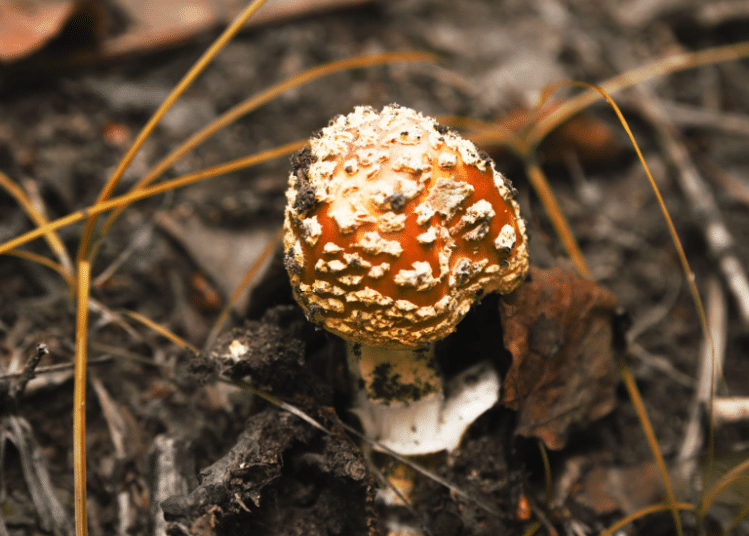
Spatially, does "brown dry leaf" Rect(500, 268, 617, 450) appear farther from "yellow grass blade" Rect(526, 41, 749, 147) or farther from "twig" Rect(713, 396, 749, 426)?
"yellow grass blade" Rect(526, 41, 749, 147)

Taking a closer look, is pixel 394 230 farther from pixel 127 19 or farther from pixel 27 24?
pixel 127 19

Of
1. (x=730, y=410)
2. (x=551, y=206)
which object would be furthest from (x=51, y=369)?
(x=730, y=410)

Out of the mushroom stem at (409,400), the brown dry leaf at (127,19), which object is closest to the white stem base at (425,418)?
the mushroom stem at (409,400)

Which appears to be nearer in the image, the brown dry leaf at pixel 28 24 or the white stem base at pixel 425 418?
the white stem base at pixel 425 418

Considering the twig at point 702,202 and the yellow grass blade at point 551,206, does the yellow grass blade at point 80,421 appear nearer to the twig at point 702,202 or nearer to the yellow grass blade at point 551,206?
the yellow grass blade at point 551,206

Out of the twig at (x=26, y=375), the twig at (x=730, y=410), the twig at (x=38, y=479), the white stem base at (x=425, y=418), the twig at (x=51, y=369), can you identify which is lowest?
the twig at (x=730, y=410)

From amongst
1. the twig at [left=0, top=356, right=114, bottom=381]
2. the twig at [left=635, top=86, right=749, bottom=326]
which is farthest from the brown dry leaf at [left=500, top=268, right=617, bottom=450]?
the twig at [left=0, top=356, right=114, bottom=381]

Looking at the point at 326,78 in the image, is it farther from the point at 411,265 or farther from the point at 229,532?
the point at 229,532
